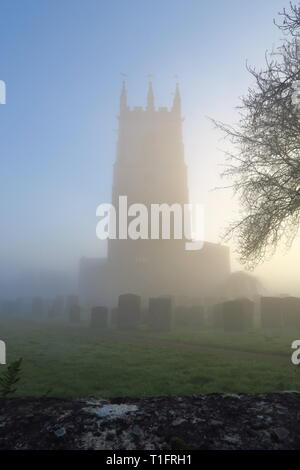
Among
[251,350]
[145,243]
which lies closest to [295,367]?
[251,350]

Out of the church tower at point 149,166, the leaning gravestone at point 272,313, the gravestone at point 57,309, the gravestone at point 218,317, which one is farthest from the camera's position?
the church tower at point 149,166

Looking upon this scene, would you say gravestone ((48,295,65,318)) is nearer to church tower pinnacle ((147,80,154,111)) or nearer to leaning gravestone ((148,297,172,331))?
leaning gravestone ((148,297,172,331))

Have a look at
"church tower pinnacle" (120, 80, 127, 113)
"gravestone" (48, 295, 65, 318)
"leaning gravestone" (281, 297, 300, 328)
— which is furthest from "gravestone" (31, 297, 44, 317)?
"church tower pinnacle" (120, 80, 127, 113)

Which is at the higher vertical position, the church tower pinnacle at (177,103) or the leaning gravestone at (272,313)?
the church tower pinnacle at (177,103)

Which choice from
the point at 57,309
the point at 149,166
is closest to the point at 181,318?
the point at 57,309

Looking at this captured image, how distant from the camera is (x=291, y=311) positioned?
69.7ft

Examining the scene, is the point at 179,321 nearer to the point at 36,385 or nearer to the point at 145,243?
the point at 36,385

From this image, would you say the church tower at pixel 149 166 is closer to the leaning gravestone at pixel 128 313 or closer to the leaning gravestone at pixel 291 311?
the leaning gravestone at pixel 128 313

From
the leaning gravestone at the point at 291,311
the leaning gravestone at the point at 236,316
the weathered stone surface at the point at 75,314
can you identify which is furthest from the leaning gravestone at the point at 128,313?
the leaning gravestone at the point at 291,311

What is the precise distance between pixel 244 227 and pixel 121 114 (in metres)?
50.8

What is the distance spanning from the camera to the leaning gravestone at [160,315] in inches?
845

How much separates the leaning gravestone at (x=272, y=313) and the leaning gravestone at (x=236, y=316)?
994mm

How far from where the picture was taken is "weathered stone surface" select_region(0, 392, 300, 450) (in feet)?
8.29

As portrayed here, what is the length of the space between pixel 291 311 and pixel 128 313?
29.3 feet
